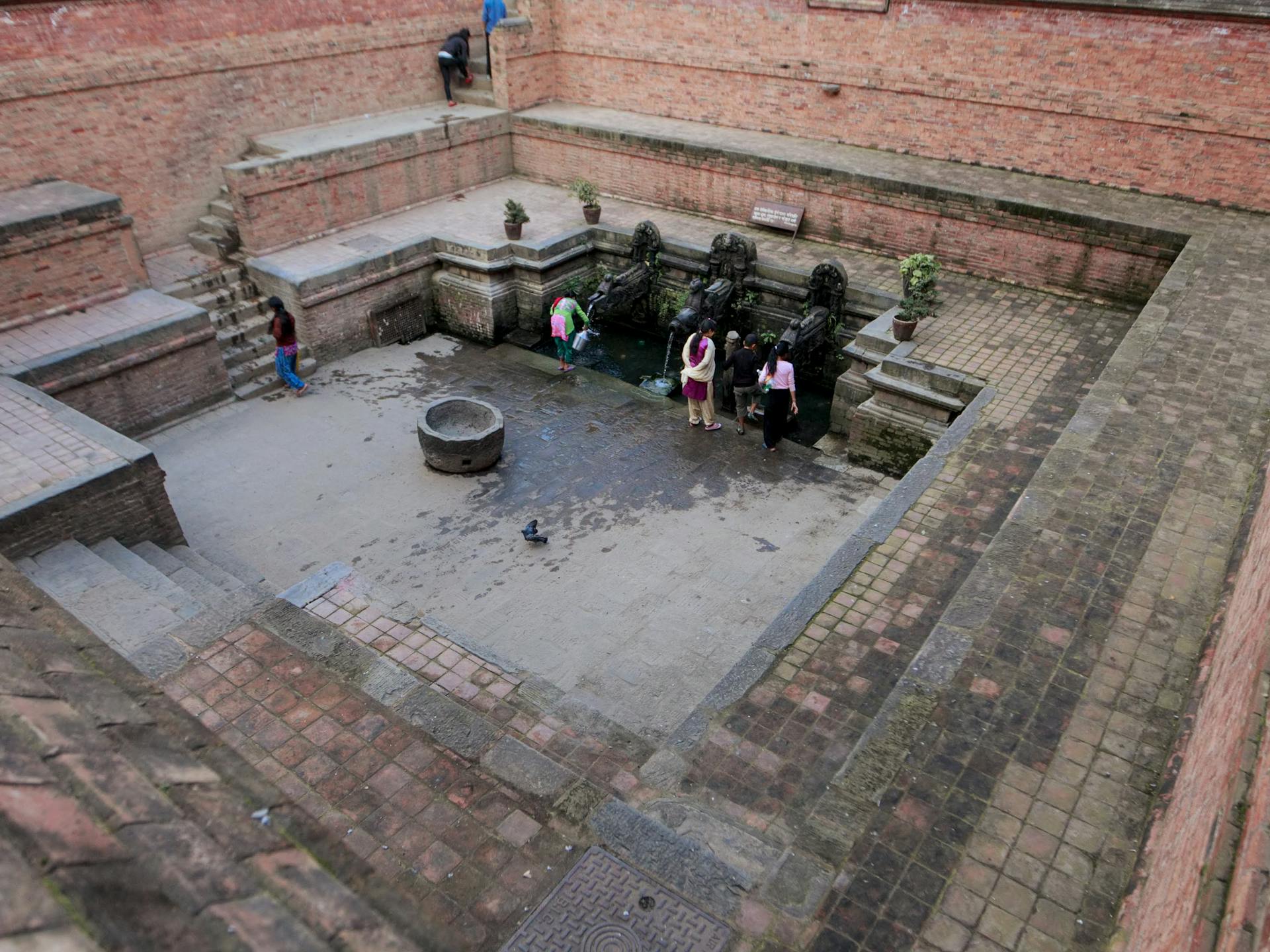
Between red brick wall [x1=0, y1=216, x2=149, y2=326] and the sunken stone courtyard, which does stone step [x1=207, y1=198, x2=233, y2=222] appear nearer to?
the sunken stone courtyard

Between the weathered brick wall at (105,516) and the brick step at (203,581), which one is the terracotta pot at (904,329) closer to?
the brick step at (203,581)

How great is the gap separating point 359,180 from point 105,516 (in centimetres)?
831

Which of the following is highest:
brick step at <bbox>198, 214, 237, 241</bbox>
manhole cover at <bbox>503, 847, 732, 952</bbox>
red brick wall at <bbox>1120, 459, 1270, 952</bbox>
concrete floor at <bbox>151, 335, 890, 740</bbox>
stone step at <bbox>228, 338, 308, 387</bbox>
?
red brick wall at <bbox>1120, 459, 1270, 952</bbox>

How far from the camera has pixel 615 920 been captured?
3.98 meters

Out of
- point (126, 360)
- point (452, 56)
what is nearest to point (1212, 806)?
point (126, 360)

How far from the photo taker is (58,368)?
900 centimetres

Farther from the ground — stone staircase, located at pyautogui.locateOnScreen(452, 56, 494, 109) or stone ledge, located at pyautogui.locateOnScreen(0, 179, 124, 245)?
stone staircase, located at pyautogui.locateOnScreen(452, 56, 494, 109)

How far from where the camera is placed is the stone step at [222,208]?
42.1ft

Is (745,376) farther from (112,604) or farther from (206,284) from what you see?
(206,284)

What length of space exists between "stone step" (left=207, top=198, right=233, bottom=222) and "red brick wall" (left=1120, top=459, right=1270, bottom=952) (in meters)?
13.3

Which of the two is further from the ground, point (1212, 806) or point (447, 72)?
point (447, 72)

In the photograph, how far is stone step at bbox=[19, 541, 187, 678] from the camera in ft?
18.3

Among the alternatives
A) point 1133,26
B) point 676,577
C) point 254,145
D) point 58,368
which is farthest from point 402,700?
point 1133,26

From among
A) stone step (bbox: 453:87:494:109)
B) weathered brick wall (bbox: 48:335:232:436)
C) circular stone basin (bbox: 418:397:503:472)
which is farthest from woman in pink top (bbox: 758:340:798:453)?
stone step (bbox: 453:87:494:109)
